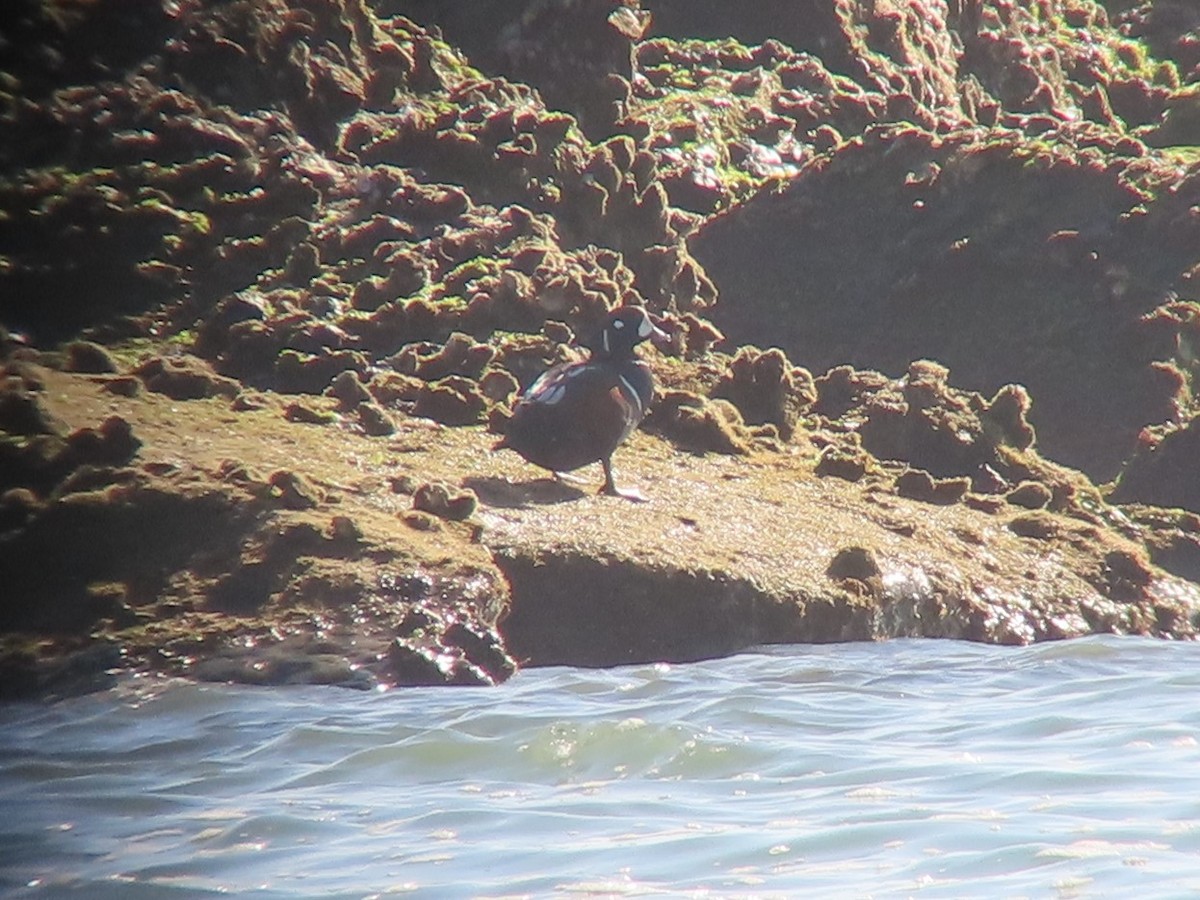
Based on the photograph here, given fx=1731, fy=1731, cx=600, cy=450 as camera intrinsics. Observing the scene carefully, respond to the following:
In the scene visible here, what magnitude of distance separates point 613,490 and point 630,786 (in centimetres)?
361

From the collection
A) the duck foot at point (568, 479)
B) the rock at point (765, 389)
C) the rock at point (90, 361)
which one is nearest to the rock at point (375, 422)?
the duck foot at point (568, 479)

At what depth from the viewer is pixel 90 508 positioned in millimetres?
7637

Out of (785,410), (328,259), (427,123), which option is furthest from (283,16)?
(785,410)

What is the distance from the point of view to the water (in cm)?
476

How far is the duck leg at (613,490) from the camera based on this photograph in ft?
30.4

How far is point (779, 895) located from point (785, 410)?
6500mm

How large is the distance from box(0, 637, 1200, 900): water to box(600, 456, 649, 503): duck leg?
1.54m


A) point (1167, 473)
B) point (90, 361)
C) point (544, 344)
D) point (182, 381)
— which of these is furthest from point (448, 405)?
point (1167, 473)

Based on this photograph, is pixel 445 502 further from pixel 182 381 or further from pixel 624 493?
pixel 182 381

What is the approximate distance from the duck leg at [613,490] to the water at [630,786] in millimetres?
1544

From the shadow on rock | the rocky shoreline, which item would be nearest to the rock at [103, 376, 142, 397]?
the rocky shoreline

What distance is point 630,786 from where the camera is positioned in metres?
5.84

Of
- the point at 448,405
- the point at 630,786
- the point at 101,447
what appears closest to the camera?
the point at 630,786

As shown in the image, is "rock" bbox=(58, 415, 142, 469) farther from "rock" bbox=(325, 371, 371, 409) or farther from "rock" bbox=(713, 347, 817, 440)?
"rock" bbox=(713, 347, 817, 440)
